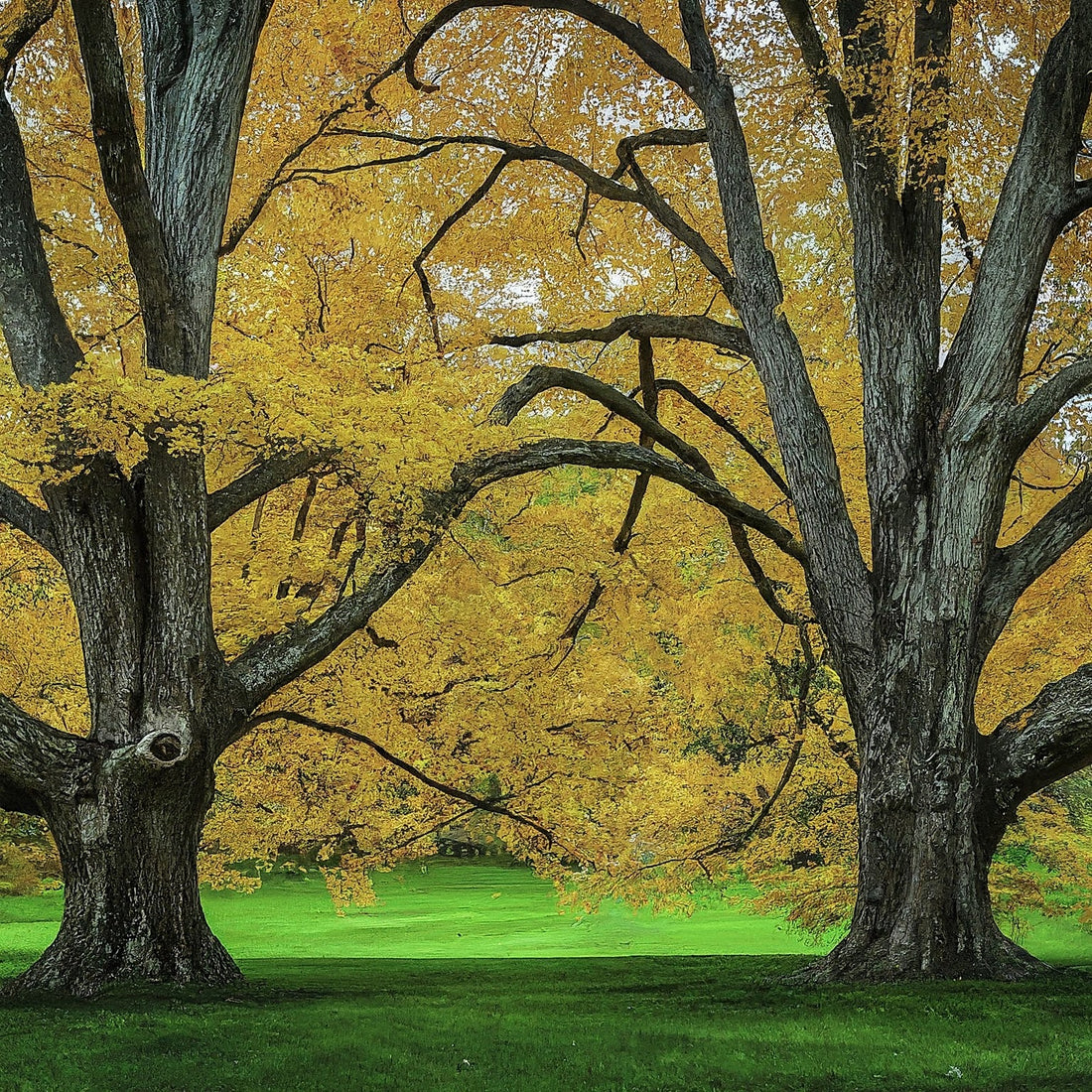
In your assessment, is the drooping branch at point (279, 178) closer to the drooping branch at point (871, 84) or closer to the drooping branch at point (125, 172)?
the drooping branch at point (125, 172)

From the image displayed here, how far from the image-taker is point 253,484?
7.34 metres

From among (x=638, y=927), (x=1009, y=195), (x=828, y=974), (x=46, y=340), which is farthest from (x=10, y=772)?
(x=638, y=927)

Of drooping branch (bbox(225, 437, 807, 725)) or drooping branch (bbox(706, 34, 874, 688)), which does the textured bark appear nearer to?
drooping branch (bbox(706, 34, 874, 688))

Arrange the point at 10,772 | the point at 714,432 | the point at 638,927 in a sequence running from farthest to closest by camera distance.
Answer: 1. the point at 638,927
2. the point at 714,432
3. the point at 10,772

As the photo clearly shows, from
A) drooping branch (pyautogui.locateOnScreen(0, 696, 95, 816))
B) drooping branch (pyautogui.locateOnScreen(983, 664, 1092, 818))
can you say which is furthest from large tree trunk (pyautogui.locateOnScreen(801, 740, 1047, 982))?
drooping branch (pyautogui.locateOnScreen(0, 696, 95, 816))

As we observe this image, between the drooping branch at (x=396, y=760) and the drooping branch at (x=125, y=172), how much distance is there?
2.80 metres

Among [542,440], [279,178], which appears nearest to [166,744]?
[542,440]

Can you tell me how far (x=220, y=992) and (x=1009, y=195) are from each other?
22.7ft

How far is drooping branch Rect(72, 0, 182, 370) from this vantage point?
562cm

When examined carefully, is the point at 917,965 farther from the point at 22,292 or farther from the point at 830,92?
the point at 22,292

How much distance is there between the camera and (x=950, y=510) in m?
6.66

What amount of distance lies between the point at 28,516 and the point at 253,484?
57.4 inches

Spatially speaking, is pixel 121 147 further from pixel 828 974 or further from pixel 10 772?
pixel 828 974

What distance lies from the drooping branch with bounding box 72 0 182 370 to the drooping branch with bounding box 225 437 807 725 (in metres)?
1.91
